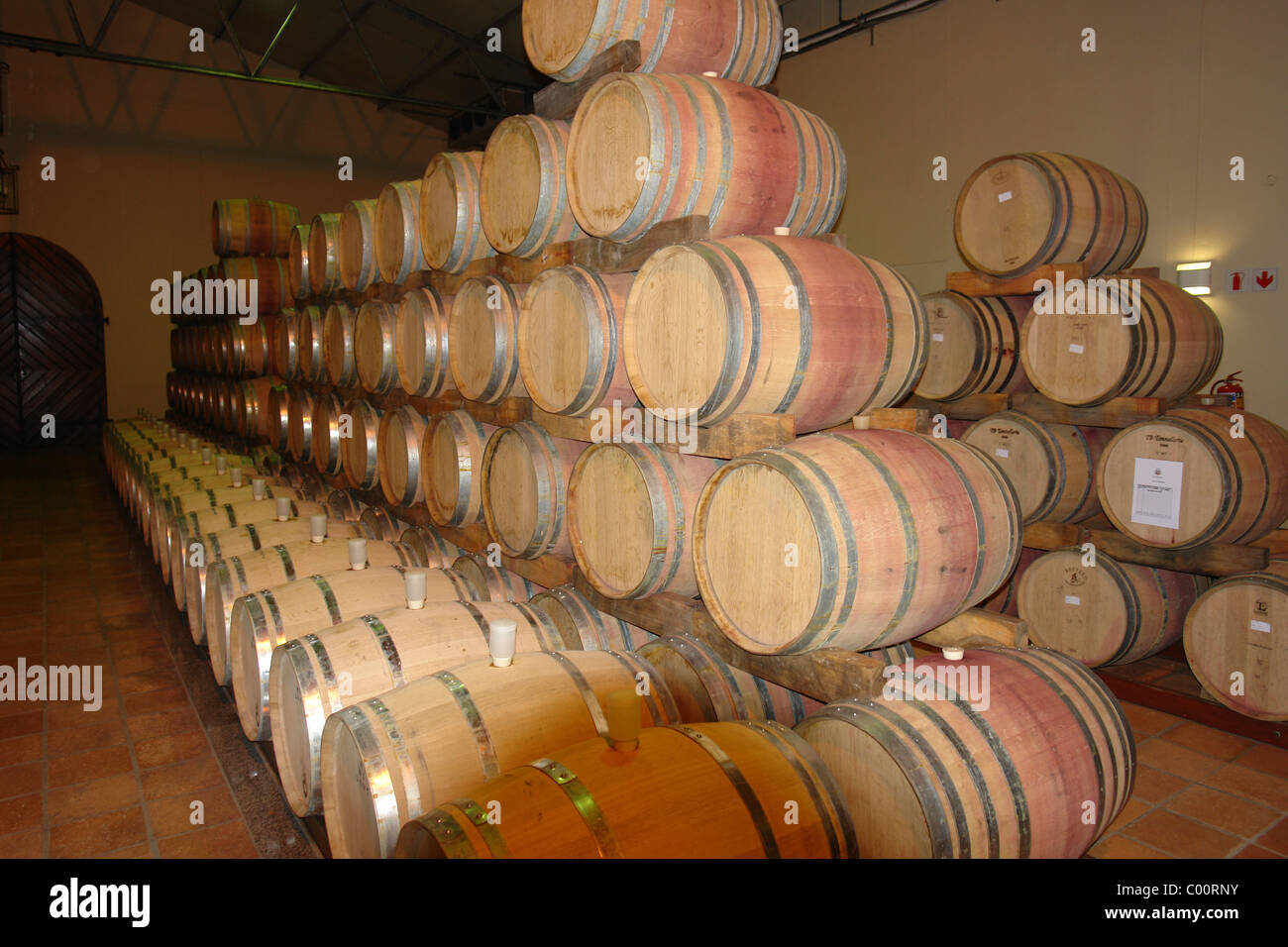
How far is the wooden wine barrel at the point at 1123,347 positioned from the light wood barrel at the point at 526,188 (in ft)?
10.2

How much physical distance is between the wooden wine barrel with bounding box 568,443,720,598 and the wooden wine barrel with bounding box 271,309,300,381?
513 cm

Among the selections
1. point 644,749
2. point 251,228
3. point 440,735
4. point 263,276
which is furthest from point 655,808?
point 251,228

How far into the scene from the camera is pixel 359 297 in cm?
628

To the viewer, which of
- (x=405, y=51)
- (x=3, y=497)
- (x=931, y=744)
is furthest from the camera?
(x=405, y=51)

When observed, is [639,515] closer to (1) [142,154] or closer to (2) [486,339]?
(2) [486,339]

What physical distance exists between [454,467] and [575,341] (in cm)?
152

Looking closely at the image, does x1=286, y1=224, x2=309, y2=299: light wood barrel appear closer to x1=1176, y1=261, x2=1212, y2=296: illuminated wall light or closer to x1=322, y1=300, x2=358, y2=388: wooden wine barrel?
x1=322, y1=300, x2=358, y2=388: wooden wine barrel

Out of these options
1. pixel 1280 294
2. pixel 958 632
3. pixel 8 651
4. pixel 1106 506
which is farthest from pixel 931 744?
pixel 1280 294

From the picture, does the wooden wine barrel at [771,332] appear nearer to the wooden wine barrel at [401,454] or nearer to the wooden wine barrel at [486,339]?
the wooden wine barrel at [486,339]

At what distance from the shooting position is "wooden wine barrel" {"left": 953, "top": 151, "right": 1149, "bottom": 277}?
503cm

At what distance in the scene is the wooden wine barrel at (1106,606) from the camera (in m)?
5.00

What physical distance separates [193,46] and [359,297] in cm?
1262

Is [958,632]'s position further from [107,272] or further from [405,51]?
[107,272]

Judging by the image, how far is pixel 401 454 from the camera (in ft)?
17.9
